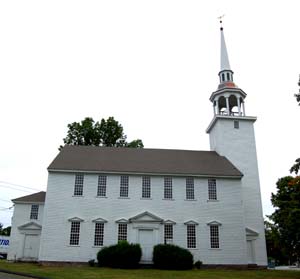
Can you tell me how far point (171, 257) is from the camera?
24.0 meters

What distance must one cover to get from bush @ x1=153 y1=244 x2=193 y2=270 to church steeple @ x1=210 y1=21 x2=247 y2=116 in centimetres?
1456

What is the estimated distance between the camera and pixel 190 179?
28109mm

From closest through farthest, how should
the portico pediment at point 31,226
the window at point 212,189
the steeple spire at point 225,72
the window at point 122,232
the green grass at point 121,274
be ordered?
1. the green grass at point 121,274
2. the window at point 122,232
3. the window at point 212,189
4. the portico pediment at point 31,226
5. the steeple spire at point 225,72

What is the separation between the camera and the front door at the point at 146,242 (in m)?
25.5

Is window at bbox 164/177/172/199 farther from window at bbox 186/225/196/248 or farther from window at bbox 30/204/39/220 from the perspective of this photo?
window at bbox 30/204/39/220

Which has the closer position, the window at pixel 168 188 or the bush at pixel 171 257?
the bush at pixel 171 257

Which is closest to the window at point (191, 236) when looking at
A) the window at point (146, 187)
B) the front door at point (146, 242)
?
the front door at point (146, 242)

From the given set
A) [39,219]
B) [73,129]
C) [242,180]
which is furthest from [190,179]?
[73,129]

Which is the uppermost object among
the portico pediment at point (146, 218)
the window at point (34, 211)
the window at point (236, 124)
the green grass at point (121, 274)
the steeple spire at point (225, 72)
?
the steeple spire at point (225, 72)

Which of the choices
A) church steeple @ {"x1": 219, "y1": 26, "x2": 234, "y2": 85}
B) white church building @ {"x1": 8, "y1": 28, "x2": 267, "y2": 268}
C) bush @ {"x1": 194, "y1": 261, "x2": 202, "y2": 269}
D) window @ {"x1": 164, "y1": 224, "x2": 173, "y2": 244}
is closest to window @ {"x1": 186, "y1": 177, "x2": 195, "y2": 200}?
white church building @ {"x1": 8, "y1": 28, "x2": 267, "y2": 268}

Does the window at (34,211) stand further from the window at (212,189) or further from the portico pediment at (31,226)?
the window at (212,189)

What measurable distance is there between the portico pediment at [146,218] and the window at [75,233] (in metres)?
4.27

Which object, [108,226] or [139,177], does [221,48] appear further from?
[108,226]

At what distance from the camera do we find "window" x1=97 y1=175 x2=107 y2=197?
26.9m
